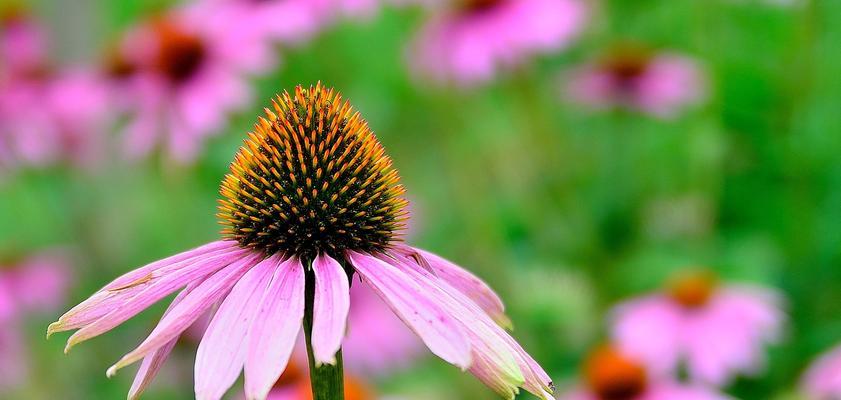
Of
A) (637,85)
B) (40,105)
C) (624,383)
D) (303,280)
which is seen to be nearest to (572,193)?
(637,85)

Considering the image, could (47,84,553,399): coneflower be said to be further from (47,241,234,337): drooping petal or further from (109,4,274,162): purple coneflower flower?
(109,4,274,162): purple coneflower flower

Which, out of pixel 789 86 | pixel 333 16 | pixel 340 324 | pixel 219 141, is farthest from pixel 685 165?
pixel 340 324

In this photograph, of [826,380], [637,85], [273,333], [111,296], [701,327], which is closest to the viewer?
[273,333]

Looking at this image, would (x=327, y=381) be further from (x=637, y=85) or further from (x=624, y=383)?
(x=637, y=85)

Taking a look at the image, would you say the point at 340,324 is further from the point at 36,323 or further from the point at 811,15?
the point at 36,323

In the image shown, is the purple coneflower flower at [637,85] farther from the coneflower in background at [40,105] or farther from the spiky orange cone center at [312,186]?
the spiky orange cone center at [312,186]
